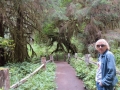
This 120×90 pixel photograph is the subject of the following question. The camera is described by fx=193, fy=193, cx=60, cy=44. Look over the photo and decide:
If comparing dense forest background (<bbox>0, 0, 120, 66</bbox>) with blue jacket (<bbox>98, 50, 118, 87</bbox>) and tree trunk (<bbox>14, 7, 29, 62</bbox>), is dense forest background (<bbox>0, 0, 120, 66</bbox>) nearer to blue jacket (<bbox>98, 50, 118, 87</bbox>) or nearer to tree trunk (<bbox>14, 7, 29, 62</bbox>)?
tree trunk (<bbox>14, 7, 29, 62</bbox>)

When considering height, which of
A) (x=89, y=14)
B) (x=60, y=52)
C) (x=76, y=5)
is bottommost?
(x=60, y=52)

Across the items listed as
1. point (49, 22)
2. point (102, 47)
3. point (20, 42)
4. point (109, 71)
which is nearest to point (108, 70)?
point (109, 71)

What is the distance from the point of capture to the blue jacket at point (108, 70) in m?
3.42

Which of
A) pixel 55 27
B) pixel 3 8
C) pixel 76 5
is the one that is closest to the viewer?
pixel 3 8

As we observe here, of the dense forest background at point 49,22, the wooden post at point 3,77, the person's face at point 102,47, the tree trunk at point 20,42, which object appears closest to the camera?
the person's face at point 102,47

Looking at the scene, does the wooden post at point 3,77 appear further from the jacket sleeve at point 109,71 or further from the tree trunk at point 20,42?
the tree trunk at point 20,42

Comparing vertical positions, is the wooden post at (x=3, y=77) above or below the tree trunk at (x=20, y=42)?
below

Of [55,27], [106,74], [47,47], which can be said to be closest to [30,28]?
[55,27]

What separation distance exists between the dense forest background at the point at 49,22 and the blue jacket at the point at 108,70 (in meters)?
8.94

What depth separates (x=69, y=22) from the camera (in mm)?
20547

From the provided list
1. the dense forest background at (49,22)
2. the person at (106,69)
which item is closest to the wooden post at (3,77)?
the person at (106,69)

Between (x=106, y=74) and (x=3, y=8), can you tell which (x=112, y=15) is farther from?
(x=106, y=74)

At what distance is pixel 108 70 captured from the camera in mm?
3443

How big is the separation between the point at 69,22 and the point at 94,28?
416 centimetres
